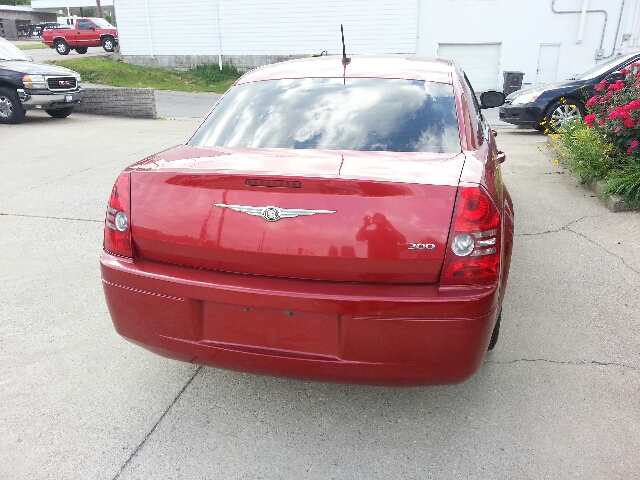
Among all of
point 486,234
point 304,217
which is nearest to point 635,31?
point 486,234

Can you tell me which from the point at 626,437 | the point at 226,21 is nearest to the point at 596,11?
the point at 226,21

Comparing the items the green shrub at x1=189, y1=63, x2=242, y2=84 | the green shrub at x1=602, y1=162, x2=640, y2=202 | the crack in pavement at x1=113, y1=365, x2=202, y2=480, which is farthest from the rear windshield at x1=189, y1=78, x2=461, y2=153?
the green shrub at x1=189, y1=63, x2=242, y2=84

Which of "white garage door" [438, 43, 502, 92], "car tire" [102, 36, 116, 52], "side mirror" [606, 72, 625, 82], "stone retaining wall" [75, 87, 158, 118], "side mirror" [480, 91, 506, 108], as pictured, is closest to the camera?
"side mirror" [480, 91, 506, 108]

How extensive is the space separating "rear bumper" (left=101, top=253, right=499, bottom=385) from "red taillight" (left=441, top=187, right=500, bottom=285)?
0.06 metres

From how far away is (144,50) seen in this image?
24547mm

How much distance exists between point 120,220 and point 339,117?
1237mm

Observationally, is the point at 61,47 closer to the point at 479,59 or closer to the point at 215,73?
the point at 215,73

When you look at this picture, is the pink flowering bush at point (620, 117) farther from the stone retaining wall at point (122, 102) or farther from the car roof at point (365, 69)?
the stone retaining wall at point (122, 102)

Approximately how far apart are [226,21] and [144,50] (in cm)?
470

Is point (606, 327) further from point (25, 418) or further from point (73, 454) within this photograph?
point (25, 418)

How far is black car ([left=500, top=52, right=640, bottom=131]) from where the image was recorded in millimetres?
9680

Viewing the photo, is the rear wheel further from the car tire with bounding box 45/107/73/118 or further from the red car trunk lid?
the car tire with bounding box 45/107/73/118

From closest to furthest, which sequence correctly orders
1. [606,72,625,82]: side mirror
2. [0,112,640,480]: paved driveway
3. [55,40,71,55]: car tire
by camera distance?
[0,112,640,480]: paved driveway
[606,72,625,82]: side mirror
[55,40,71,55]: car tire

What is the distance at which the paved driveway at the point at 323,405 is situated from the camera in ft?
7.25
